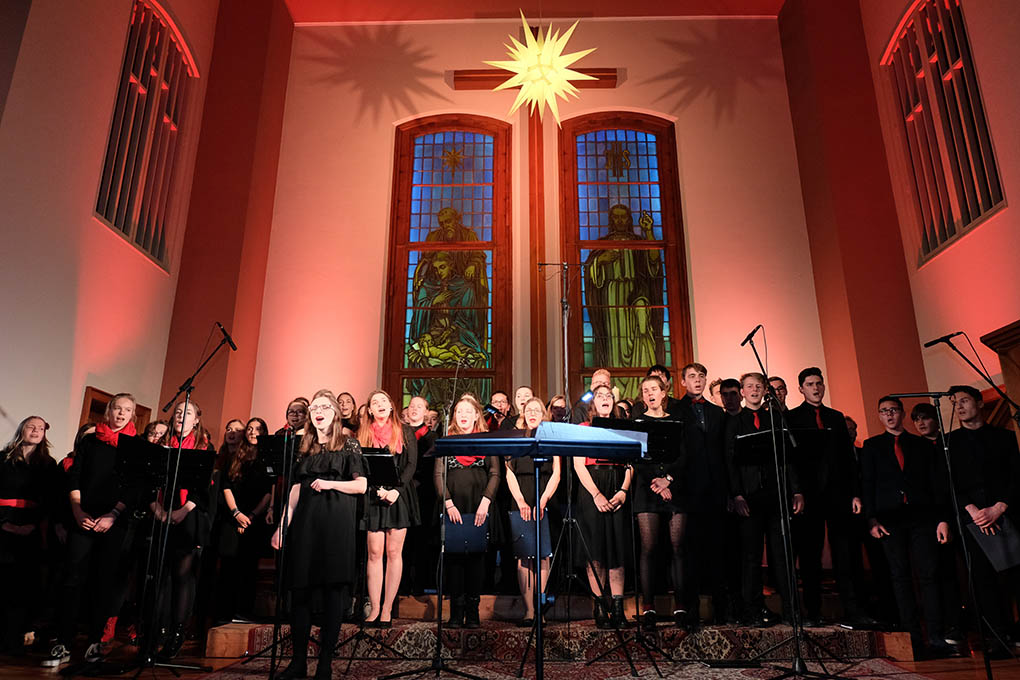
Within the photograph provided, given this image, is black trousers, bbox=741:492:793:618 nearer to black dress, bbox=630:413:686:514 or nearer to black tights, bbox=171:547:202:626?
black dress, bbox=630:413:686:514

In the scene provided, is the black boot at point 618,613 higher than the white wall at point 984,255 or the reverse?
the reverse

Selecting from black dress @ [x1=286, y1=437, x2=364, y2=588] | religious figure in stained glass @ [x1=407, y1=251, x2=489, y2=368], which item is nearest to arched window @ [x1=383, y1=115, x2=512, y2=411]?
religious figure in stained glass @ [x1=407, y1=251, x2=489, y2=368]

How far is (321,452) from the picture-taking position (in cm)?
365

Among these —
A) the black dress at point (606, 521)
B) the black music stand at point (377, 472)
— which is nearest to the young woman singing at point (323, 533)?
the black music stand at point (377, 472)

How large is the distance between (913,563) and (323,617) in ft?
11.5

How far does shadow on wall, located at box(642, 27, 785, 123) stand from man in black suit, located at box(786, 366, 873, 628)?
5102 millimetres

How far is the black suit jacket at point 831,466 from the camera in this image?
4.70m

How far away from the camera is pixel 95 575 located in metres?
4.29

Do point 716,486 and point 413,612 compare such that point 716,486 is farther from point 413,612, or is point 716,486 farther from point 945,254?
point 945,254

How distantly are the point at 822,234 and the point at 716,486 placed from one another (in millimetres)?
4418

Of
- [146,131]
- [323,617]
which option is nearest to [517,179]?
[146,131]

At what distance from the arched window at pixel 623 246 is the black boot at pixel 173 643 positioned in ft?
15.4

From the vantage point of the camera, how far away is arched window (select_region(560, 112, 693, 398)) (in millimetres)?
8297

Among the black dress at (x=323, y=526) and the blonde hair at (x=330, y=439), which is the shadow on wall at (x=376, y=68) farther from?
the black dress at (x=323, y=526)
